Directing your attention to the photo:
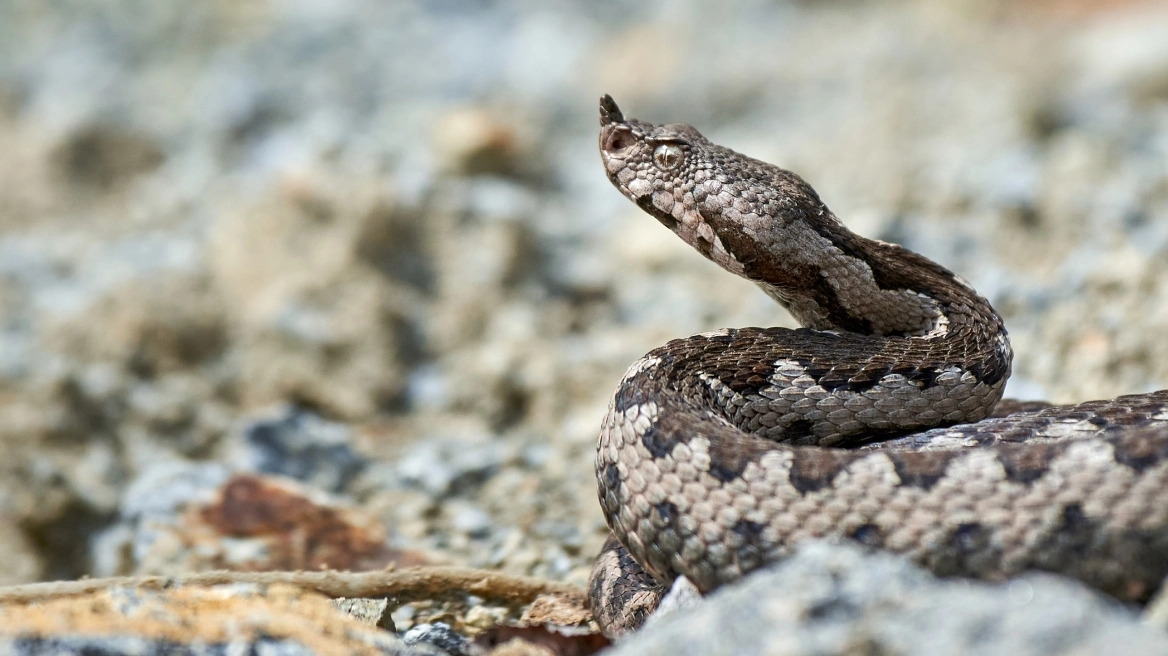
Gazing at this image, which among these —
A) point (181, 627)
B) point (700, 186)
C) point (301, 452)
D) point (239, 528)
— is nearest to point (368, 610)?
point (181, 627)

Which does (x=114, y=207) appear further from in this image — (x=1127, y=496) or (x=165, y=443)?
(x=1127, y=496)

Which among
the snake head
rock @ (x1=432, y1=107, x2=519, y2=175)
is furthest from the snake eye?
rock @ (x1=432, y1=107, x2=519, y2=175)

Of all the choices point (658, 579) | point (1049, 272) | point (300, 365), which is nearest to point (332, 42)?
point (300, 365)

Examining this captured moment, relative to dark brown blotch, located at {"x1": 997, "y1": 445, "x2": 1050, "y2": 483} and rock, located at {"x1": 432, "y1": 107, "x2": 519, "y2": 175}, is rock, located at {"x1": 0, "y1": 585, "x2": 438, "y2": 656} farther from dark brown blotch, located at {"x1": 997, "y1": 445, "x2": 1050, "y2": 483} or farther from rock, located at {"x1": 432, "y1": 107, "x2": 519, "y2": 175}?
rock, located at {"x1": 432, "y1": 107, "x2": 519, "y2": 175}

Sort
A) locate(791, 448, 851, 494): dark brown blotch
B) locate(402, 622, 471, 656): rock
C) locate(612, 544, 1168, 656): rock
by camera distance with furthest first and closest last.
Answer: locate(402, 622, 471, 656): rock → locate(791, 448, 851, 494): dark brown blotch → locate(612, 544, 1168, 656): rock

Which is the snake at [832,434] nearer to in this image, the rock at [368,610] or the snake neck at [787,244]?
the snake neck at [787,244]

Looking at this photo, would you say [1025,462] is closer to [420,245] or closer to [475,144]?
[420,245]

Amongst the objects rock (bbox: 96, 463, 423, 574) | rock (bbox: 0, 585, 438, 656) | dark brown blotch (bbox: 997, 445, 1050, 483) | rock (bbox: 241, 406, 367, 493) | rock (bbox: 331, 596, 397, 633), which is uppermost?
rock (bbox: 241, 406, 367, 493)
